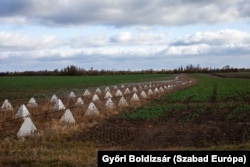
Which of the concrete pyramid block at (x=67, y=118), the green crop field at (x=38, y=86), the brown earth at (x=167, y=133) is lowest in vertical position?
the brown earth at (x=167, y=133)

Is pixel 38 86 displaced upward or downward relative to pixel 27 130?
downward

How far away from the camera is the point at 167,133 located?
56.9ft

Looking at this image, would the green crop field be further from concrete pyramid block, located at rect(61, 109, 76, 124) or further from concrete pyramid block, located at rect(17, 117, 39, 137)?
concrete pyramid block, located at rect(17, 117, 39, 137)

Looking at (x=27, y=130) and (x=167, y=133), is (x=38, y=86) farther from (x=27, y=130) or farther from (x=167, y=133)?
(x=27, y=130)

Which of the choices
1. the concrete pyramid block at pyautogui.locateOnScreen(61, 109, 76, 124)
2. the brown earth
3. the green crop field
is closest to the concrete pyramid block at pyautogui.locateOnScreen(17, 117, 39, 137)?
the brown earth

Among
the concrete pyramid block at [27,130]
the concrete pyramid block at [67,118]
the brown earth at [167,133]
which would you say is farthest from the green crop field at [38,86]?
the concrete pyramid block at [27,130]

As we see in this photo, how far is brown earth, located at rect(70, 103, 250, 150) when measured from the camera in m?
15.1

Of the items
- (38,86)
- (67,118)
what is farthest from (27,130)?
(38,86)

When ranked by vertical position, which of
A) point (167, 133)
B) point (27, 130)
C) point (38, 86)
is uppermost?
point (27, 130)

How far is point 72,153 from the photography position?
12766mm

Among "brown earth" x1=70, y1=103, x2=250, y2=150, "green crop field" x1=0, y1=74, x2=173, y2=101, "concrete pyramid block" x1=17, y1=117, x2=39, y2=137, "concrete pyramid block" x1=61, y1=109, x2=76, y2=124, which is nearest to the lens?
"brown earth" x1=70, y1=103, x2=250, y2=150

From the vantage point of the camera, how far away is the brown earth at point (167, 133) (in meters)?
15.1

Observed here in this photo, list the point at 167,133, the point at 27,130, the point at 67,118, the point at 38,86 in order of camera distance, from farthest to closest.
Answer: the point at 38,86, the point at 67,118, the point at 167,133, the point at 27,130

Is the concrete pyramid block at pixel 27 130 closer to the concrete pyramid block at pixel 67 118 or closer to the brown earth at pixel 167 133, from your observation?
the brown earth at pixel 167 133
